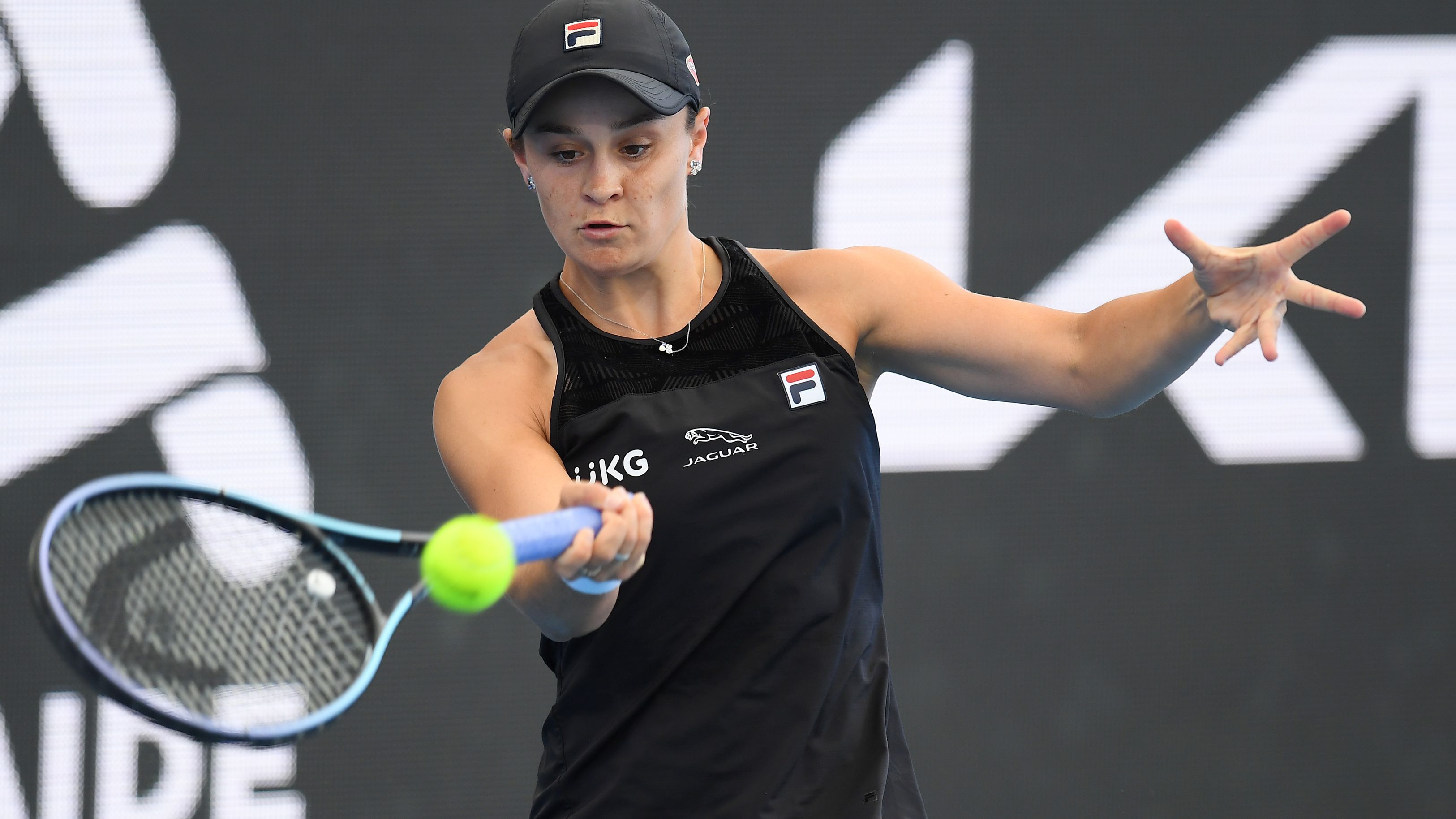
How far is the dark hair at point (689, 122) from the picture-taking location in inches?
55.6

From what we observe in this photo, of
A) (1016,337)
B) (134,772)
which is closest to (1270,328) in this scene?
(1016,337)

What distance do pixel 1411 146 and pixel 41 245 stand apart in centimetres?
292

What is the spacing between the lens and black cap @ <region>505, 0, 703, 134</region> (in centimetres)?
134

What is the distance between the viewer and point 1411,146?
297 cm

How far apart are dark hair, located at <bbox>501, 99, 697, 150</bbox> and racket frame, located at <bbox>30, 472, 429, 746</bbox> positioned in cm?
45

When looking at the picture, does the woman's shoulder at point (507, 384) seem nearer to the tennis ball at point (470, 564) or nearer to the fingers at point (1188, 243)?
the tennis ball at point (470, 564)

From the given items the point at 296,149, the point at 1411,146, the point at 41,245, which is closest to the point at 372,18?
the point at 296,149

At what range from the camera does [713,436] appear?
1399 millimetres

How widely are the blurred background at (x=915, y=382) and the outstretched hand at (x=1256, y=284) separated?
59.3 inches

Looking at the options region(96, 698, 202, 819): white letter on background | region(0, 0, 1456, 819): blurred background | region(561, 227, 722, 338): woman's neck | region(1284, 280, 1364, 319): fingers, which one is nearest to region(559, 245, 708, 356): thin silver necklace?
region(561, 227, 722, 338): woman's neck

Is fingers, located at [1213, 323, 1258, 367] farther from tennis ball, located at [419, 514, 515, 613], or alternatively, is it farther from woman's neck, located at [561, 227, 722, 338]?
tennis ball, located at [419, 514, 515, 613]

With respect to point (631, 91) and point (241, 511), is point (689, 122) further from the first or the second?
point (241, 511)

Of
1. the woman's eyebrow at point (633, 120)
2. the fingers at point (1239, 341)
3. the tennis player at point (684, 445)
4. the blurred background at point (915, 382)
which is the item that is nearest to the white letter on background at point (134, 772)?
the blurred background at point (915, 382)

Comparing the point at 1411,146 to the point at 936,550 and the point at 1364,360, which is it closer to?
the point at 1364,360
